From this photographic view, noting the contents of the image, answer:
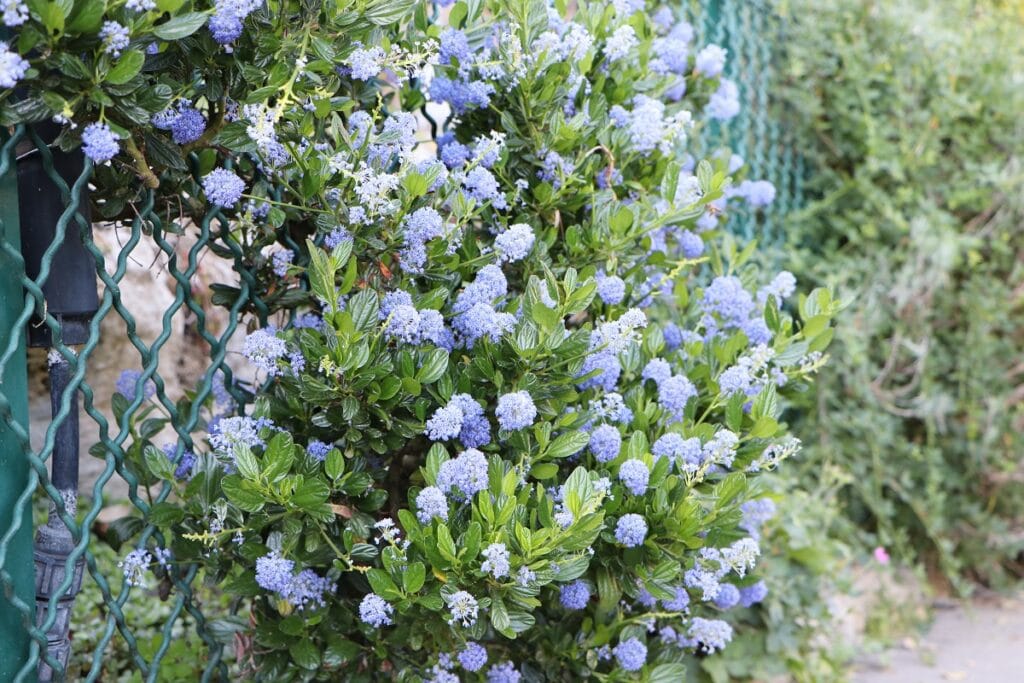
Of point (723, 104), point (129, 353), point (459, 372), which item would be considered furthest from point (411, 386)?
point (129, 353)

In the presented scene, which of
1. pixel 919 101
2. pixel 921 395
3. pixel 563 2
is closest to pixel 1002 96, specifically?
pixel 919 101

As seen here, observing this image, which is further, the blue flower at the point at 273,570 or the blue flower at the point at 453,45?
the blue flower at the point at 453,45

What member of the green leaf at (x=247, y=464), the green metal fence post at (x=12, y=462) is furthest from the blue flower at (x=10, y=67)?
the green leaf at (x=247, y=464)

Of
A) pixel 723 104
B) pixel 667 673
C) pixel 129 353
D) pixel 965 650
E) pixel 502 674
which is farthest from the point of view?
pixel 965 650

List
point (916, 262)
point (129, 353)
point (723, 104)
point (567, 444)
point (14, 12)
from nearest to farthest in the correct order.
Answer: point (14, 12) → point (567, 444) → point (723, 104) → point (129, 353) → point (916, 262)

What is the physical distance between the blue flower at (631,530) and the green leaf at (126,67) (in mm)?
1071

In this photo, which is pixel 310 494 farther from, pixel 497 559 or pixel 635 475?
pixel 635 475

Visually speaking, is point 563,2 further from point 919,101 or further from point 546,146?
point 919,101

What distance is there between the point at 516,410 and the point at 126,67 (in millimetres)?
786

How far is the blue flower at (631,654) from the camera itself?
186 centimetres

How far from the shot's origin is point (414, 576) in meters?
1.52

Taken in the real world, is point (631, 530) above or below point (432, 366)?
below

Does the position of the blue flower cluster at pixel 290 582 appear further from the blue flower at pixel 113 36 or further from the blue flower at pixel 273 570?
the blue flower at pixel 113 36

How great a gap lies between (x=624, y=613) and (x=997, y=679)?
2214 millimetres
